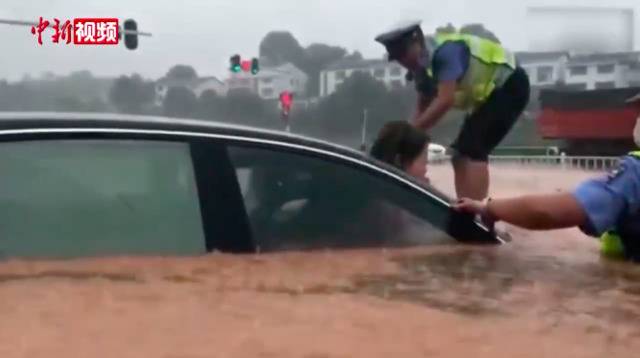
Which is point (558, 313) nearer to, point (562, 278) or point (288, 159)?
point (562, 278)

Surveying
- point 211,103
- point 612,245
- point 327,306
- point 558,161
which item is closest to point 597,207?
point 612,245

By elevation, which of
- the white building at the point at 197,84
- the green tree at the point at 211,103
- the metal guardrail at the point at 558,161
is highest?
the white building at the point at 197,84

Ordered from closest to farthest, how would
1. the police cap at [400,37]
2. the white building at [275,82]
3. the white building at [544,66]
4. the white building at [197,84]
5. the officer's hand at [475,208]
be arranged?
the officer's hand at [475,208]
the police cap at [400,37]
the white building at [544,66]
the white building at [197,84]
the white building at [275,82]

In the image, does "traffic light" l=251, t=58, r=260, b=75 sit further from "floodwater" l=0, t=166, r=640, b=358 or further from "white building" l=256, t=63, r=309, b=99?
"floodwater" l=0, t=166, r=640, b=358

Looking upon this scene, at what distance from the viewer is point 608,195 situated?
13.1ft

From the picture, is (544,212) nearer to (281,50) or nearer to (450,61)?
(450,61)

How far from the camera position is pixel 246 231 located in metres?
4.00

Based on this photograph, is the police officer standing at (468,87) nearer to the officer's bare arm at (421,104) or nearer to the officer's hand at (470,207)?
the officer's bare arm at (421,104)

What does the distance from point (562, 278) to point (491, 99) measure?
3.08 meters

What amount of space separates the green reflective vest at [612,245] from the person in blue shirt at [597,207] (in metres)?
0.07

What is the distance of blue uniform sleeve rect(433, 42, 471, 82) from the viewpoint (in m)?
6.66

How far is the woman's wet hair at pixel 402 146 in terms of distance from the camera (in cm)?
555

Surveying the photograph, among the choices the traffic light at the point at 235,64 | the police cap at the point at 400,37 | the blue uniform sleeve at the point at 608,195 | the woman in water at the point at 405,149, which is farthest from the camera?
the traffic light at the point at 235,64

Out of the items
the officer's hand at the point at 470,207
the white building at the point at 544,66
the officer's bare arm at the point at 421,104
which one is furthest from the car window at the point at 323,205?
the white building at the point at 544,66
